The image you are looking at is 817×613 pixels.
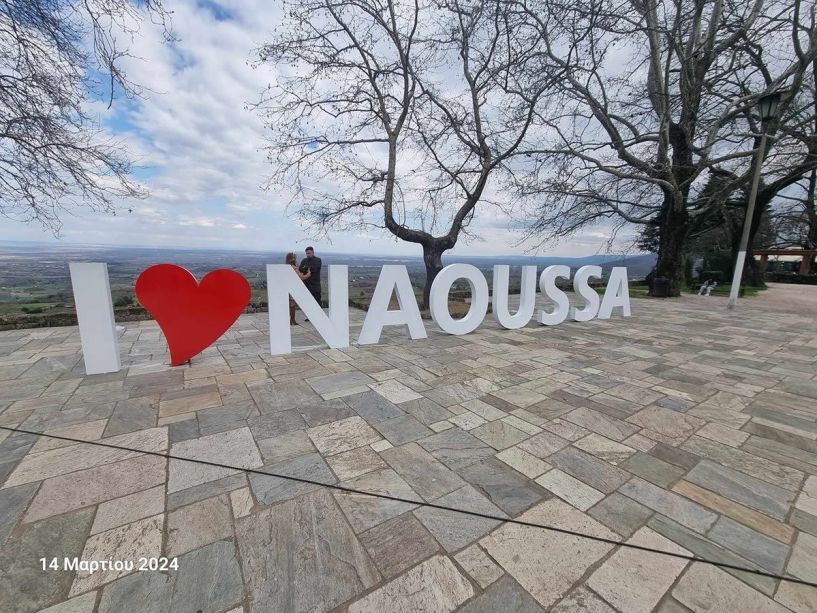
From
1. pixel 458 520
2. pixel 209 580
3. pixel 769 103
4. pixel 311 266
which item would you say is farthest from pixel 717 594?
pixel 769 103

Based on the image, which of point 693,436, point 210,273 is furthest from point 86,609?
point 693,436

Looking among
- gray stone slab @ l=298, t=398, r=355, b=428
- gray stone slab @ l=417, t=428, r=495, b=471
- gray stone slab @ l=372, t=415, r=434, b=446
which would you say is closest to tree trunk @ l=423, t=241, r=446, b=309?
gray stone slab @ l=298, t=398, r=355, b=428

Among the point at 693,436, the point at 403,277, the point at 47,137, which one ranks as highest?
the point at 47,137

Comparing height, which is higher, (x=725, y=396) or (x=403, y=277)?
(x=403, y=277)

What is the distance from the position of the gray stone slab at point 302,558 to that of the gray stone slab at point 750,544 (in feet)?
5.85

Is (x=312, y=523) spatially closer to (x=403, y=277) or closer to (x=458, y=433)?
(x=458, y=433)

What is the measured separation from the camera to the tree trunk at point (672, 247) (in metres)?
12.1

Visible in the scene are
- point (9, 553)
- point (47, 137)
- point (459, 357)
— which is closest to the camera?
point (9, 553)

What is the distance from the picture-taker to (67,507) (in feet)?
6.05

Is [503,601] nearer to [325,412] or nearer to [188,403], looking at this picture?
[325,412]

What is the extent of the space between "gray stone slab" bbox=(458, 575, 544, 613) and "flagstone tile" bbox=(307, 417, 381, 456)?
1317 mm

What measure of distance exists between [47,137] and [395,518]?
8.59m

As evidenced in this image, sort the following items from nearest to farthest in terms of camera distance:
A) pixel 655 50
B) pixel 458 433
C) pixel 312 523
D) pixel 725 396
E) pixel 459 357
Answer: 1. pixel 312 523
2. pixel 458 433
3. pixel 725 396
4. pixel 459 357
5. pixel 655 50

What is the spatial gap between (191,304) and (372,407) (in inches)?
114
